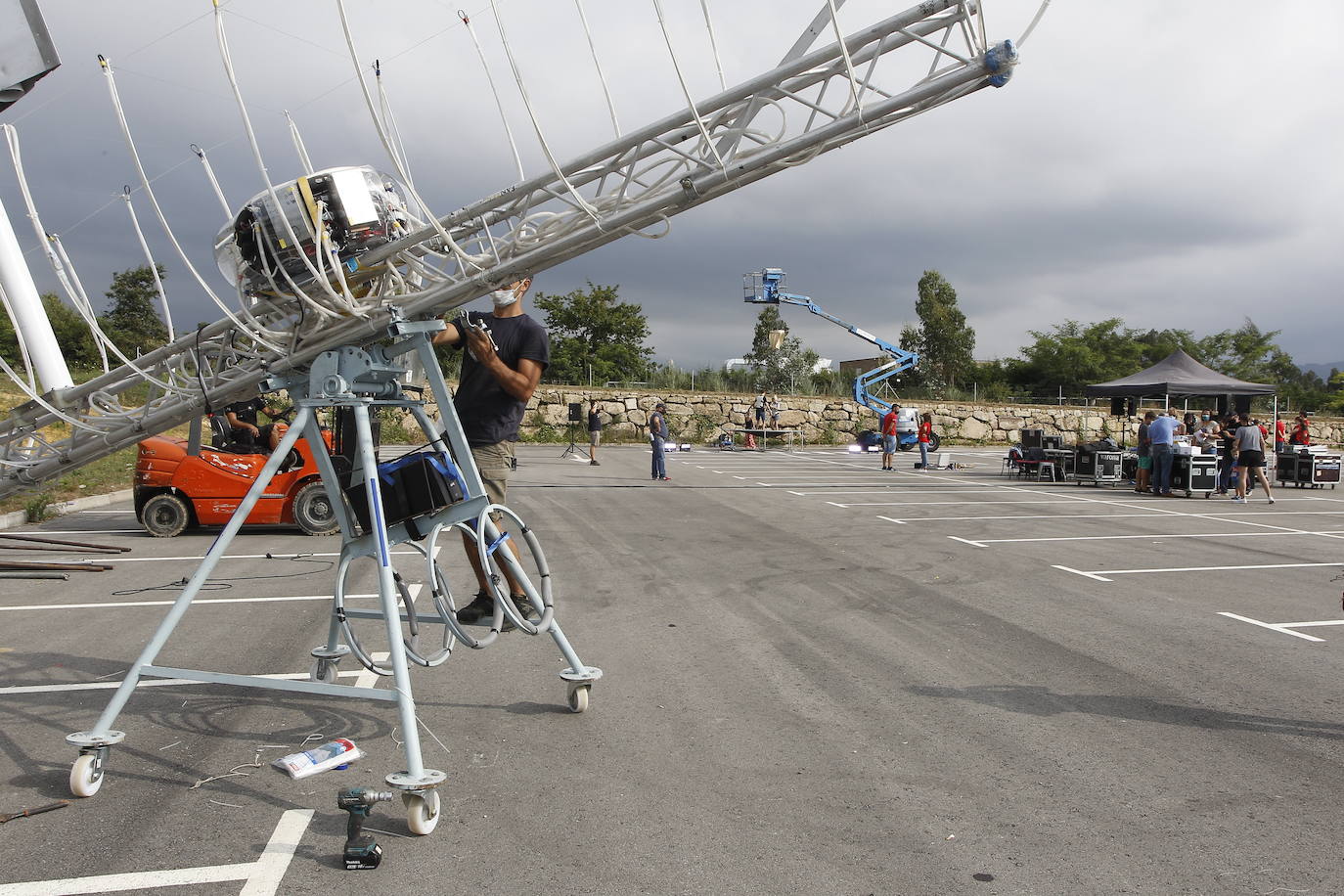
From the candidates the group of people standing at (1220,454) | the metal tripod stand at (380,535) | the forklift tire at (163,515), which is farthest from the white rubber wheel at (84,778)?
the group of people standing at (1220,454)

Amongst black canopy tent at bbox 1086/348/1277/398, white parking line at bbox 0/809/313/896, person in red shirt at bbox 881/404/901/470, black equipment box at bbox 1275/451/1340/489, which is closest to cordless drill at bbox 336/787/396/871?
white parking line at bbox 0/809/313/896

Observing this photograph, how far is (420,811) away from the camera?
11.1ft

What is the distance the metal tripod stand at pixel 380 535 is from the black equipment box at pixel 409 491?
19 millimetres

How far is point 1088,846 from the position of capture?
3.41m

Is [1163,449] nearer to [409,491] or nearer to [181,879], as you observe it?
[409,491]

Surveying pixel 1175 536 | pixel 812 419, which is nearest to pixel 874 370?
pixel 812 419

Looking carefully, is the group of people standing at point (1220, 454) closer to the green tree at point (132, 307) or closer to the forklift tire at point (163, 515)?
the forklift tire at point (163, 515)

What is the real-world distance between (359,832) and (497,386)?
2.47 m

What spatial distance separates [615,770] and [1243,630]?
17.4ft

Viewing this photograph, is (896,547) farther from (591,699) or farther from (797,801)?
(797,801)

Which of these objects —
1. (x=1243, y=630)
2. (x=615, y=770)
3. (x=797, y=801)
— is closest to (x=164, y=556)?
(x=615, y=770)

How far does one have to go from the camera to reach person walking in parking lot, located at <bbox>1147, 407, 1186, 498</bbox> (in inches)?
762

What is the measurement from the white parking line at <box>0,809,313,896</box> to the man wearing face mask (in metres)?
1.88

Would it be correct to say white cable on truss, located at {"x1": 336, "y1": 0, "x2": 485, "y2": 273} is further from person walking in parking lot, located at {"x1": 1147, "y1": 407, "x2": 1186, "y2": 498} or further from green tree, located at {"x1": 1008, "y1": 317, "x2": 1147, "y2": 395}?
green tree, located at {"x1": 1008, "y1": 317, "x2": 1147, "y2": 395}
